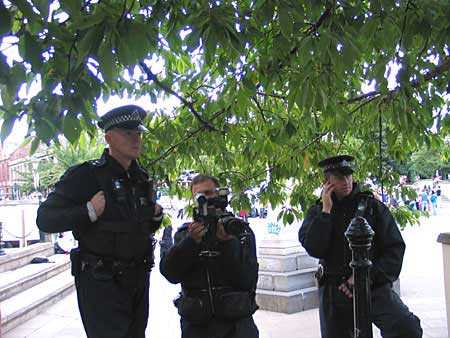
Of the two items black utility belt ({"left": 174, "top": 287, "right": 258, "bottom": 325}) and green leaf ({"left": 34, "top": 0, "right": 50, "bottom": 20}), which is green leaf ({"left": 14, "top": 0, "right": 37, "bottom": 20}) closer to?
green leaf ({"left": 34, "top": 0, "right": 50, "bottom": 20})

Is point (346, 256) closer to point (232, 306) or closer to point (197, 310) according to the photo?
point (232, 306)

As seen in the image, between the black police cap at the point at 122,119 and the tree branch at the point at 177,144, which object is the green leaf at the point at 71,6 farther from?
the tree branch at the point at 177,144

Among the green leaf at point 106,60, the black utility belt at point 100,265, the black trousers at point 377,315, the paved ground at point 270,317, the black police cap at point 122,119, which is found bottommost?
the paved ground at point 270,317

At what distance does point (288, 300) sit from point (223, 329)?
4702 mm

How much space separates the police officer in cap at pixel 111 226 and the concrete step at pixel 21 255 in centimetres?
856

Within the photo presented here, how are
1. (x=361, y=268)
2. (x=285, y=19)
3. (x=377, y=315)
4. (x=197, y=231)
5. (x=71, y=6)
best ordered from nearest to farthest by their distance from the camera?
(x=71, y=6) → (x=285, y=19) → (x=361, y=268) → (x=197, y=231) → (x=377, y=315)

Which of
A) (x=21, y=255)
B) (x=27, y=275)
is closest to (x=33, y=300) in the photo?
(x=27, y=275)

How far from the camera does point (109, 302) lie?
2.93 meters

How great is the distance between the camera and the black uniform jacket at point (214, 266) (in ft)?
10.9

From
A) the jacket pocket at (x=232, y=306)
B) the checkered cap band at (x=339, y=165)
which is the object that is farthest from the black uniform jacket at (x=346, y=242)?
the jacket pocket at (x=232, y=306)

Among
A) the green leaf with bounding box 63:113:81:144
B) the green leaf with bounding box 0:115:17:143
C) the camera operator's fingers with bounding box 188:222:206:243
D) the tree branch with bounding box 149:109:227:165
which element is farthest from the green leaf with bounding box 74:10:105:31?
the tree branch with bounding box 149:109:227:165

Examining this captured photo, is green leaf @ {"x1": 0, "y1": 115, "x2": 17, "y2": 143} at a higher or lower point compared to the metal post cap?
higher

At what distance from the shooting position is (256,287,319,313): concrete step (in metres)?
7.94

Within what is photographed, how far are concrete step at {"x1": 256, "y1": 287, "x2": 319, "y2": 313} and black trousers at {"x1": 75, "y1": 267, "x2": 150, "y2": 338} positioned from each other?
16.9ft
